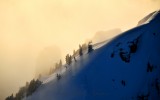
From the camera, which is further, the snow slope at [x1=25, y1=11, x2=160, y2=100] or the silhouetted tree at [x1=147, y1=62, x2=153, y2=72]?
the silhouetted tree at [x1=147, y1=62, x2=153, y2=72]

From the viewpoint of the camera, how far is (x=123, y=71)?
10406cm

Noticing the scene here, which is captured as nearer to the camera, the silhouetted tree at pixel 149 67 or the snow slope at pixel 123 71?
the snow slope at pixel 123 71

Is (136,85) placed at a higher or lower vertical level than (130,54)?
lower

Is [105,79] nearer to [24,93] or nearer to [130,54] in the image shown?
[130,54]

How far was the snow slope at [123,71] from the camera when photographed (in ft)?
323

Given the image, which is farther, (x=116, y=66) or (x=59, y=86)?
(x=59, y=86)

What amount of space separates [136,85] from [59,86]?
133 feet

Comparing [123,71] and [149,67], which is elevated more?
[149,67]

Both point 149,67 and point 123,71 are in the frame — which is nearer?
point 149,67

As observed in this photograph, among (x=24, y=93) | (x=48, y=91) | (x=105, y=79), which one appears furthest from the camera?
(x=24, y=93)

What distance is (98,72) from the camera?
108250 millimetres

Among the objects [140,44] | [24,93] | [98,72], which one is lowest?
[24,93]

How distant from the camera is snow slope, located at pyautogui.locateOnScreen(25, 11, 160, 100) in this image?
323ft

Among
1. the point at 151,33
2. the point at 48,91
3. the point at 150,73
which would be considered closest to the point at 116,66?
the point at 150,73
